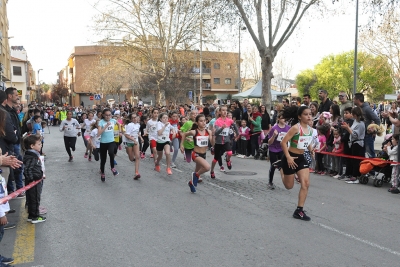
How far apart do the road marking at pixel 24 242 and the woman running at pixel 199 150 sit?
3.46 m

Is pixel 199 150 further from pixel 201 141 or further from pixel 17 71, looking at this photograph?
pixel 17 71

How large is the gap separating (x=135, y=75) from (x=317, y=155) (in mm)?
51697

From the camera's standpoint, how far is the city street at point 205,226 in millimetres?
5113

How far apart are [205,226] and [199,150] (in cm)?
324

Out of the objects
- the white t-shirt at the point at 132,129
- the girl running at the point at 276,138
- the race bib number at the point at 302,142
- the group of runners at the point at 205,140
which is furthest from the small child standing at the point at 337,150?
the white t-shirt at the point at 132,129

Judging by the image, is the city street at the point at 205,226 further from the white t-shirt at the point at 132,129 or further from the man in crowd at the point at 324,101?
the man in crowd at the point at 324,101

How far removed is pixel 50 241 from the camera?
5824mm

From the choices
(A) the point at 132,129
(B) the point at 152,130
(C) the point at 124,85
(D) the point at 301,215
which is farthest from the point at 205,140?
Result: (C) the point at 124,85

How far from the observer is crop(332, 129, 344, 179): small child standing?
11383mm

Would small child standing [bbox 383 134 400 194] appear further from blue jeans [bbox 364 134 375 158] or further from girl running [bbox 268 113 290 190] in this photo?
girl running [bbox 268 113 290 190]

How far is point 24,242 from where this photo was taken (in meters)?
5.83

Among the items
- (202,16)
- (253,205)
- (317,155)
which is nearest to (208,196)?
(253,205)

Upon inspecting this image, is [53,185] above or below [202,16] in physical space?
below

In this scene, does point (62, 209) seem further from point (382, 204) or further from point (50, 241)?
point (382, 204)
